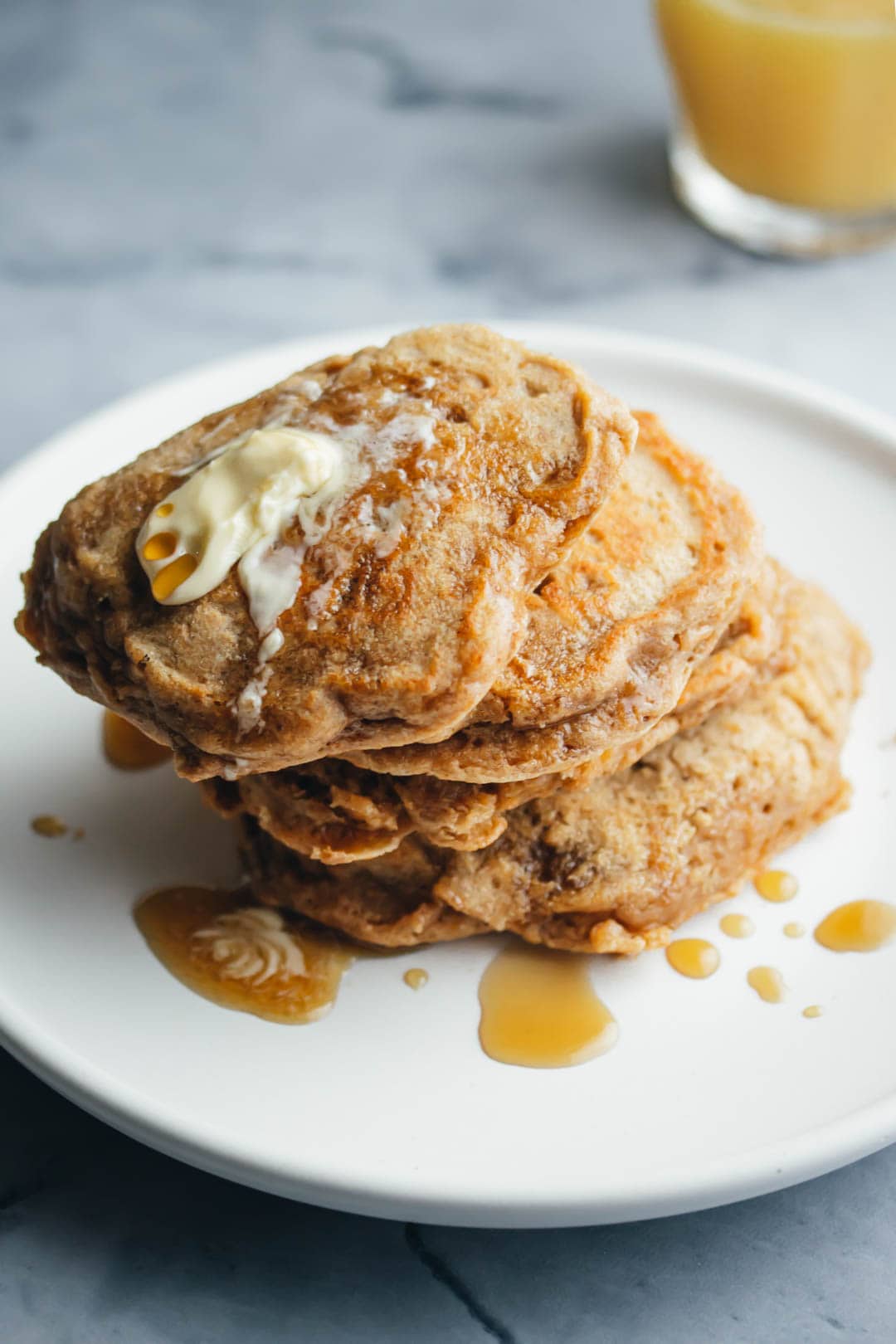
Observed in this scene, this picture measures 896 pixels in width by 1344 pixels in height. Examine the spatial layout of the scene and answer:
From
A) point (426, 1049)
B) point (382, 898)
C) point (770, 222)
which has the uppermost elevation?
point (382, 898)

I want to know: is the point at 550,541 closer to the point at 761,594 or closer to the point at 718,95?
the point at 761,594

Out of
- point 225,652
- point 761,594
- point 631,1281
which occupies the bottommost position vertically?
point 631,1281

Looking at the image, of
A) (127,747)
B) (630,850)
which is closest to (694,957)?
(630,850)

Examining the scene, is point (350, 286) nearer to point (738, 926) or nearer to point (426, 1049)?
point (738, 926)

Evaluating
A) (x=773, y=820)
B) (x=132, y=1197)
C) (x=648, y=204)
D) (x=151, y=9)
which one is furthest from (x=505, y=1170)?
(x=151, y=9)

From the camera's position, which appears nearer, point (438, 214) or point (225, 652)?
point (225, 652)

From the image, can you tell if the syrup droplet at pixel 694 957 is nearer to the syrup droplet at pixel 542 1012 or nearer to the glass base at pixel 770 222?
the syrup droplet at pixel 542 1012
